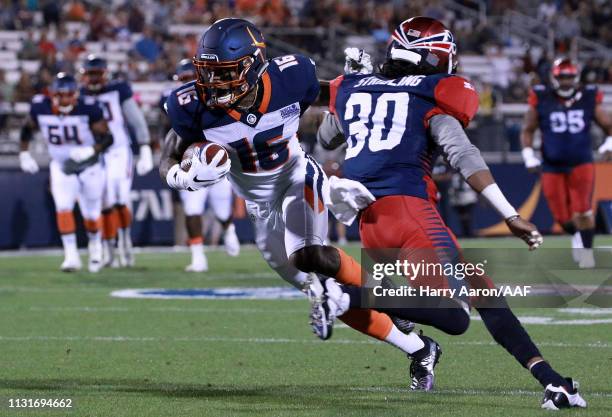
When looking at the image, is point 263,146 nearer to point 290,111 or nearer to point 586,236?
point 290,111

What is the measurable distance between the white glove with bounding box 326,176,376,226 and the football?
20.0 inches

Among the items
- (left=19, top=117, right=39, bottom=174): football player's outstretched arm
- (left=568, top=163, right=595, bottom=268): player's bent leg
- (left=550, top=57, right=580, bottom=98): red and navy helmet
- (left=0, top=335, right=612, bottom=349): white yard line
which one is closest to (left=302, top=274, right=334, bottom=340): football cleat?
(left=0, top=335, right=612, bottom=349): white yard line

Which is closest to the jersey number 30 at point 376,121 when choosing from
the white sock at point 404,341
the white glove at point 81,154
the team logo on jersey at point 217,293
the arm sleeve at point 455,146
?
the arm sleeve at point 455,146

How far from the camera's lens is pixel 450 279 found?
15.8 ft

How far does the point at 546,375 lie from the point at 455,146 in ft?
3.01

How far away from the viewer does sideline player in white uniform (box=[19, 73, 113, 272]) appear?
11.6 m

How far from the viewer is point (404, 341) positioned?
5277 millimetres

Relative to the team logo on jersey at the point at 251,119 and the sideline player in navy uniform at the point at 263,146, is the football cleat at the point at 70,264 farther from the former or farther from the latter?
the team logo on jersey at the point at 251,119

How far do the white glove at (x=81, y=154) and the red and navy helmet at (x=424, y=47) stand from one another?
677 cm

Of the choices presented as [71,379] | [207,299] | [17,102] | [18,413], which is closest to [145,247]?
[17,102]

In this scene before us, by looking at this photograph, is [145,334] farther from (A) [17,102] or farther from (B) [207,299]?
(A) [17,102]

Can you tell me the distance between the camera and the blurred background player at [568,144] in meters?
11.1

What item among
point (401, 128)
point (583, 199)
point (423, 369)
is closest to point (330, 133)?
point (401, 128)

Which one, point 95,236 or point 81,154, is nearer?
point 81,154
